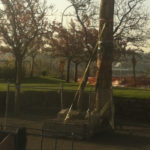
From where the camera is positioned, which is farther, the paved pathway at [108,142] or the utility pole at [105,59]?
the utility pole at [105,59]

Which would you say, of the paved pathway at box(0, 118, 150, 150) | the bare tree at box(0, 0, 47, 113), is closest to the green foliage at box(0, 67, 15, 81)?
the bare tree at box(0, 0, 47, 113)

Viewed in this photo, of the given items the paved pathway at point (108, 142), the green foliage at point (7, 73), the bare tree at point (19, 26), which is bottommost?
the paved pathway at point (108, 142)

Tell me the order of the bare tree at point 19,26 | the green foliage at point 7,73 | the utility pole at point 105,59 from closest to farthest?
1. the utility pole at point 105,59
2. the bare tree at point 19,26
3. the green foliage at point 7,73

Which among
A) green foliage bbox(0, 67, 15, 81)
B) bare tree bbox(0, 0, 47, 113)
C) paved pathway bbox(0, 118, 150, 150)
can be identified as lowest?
paved pathway bbox(0, 118, 150, 150)

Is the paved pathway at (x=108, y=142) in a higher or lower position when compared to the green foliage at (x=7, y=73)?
lower

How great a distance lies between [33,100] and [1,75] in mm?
19796

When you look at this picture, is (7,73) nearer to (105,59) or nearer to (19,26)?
(19,26)

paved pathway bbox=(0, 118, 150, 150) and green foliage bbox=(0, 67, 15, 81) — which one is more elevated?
green foliage bbox=(0, 67, 15, 81)

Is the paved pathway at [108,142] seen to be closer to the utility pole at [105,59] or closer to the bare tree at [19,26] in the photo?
the utility pole at [105,59]

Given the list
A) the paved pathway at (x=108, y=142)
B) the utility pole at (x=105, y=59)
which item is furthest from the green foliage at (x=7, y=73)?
the paved pathway at (x=108, y=142)

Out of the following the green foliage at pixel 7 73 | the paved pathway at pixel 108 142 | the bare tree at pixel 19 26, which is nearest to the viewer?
the paved pathway at pixel 108 142

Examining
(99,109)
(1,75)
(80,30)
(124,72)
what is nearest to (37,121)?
(99,109)

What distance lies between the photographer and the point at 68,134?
28.3 ft

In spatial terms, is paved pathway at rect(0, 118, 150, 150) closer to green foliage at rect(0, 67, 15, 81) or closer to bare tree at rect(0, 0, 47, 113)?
bare tree at rect(0, 0, 47, 113)
